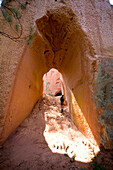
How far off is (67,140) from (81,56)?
5.95 feet

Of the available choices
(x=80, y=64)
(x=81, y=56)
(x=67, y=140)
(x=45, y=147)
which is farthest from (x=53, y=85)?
(x=45, y=147)

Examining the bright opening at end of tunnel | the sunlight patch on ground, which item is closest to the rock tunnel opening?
the sunlight patch on ground

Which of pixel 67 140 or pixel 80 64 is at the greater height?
pixel 80 64

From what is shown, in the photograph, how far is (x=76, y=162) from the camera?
1.24 metres

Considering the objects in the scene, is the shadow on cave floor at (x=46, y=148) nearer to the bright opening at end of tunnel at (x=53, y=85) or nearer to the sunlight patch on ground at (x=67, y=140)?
the sunlight patch on ground at (x=67, y=140)

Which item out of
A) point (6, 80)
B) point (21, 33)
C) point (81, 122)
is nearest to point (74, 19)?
point (21, 33)

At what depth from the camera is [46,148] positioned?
5.03 ft

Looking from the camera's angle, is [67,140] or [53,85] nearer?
[67,140]

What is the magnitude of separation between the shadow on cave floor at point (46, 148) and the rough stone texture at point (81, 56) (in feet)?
0.62

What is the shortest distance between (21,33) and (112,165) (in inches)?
97.3

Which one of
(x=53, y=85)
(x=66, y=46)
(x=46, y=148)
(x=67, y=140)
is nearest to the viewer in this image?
(x=46, y=148)

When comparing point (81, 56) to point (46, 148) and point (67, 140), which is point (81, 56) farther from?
point (46, 148)

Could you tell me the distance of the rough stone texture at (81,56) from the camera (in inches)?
55.7

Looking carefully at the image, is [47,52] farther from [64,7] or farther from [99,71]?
[99,71]
